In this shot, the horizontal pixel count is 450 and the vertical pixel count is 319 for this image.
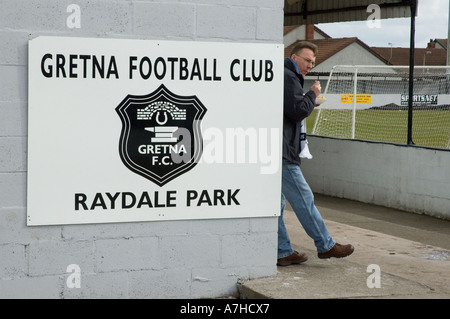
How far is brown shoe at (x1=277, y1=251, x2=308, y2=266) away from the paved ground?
0.20ft

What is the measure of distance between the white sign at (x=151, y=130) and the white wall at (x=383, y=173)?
5381 mm

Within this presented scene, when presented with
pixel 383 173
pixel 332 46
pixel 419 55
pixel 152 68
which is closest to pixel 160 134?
pixel 152 68

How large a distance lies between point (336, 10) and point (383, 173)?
4139mm

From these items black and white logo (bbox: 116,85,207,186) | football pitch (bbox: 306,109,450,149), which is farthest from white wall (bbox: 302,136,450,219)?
black and white logo (bbox: 116,85,207,186)

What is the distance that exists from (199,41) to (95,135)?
1.07m

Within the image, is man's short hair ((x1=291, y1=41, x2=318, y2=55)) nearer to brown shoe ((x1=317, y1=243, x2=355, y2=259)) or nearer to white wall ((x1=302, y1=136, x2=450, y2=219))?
brown shoe ((x1=317, y1=243, x2=355, y2=259))

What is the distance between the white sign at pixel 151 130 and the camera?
5957mm

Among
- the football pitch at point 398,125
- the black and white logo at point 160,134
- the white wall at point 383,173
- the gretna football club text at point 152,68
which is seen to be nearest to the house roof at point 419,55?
the football pitch at point 398,125

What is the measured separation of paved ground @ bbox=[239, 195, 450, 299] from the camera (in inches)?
250

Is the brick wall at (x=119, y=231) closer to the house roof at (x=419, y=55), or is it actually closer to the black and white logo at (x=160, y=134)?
the black and white logo at (x=160, y=134)

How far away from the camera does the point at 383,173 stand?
12555mm

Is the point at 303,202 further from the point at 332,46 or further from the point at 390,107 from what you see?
the point at 332,46

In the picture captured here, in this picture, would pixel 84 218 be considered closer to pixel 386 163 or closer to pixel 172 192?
pixel 172 192
